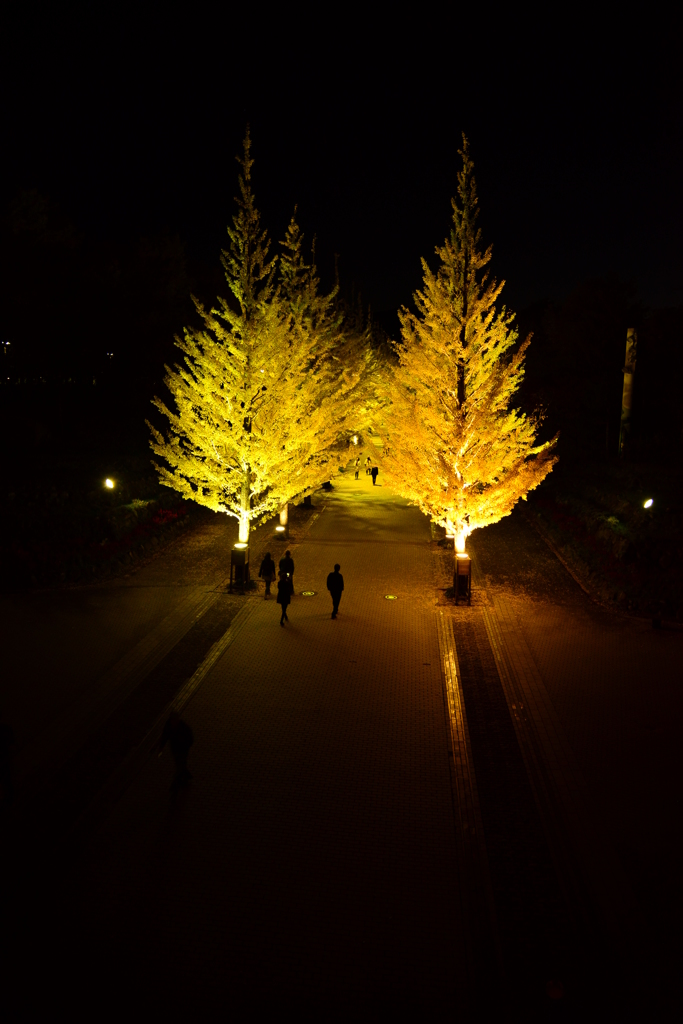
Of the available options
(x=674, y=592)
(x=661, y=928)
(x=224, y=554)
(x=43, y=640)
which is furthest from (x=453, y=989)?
(x=224, y=554)

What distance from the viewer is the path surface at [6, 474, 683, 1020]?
595 cm

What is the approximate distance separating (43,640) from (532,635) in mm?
10165

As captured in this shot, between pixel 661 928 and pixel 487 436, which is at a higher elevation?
pixel 487 436

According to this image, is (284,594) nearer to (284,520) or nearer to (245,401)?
(245,401)

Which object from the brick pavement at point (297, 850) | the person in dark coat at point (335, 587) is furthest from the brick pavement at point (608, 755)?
the person in dark coat at point (335, 587)

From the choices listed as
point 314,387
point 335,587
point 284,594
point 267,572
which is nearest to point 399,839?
point 284,594

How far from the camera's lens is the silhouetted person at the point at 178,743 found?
8.55 metres

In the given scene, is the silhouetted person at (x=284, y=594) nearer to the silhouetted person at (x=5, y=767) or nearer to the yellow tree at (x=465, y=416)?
the yellow tree at (x=465, y=416)

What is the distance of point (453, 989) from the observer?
19.2ft

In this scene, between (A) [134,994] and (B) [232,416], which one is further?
(B) [232,416]

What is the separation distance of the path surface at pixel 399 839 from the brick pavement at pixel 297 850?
0.9 inches

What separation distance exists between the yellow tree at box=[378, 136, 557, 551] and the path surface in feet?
14.2

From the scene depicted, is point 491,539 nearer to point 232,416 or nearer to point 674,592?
point 674,592

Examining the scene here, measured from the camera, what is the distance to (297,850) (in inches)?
297
